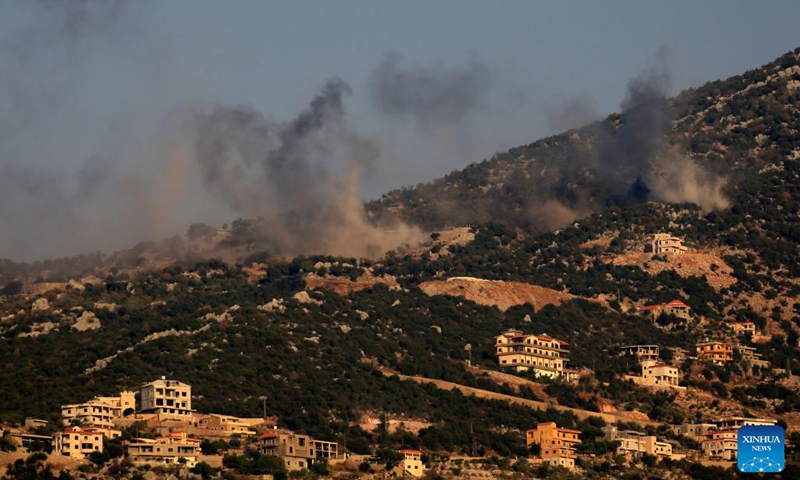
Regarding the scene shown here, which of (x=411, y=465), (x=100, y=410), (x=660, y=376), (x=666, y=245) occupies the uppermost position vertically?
(x=666, y=245)

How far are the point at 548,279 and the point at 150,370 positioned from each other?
163 feet

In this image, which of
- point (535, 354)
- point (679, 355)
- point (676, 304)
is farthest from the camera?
point (676, 304)

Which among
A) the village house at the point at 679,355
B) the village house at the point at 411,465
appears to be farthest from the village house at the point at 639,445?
the village house at the point at 679,355

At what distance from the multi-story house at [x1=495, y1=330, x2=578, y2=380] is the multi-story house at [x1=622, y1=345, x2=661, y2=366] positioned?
478cm

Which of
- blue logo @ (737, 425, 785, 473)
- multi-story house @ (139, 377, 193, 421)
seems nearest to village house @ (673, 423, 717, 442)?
multi-story house @ (139, 377, 193, 421)

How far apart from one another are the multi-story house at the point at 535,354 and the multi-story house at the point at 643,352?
4780mm

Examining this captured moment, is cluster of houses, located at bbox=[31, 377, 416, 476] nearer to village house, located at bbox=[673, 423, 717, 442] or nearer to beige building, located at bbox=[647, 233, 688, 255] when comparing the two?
village house, located at bbox=[673, 423, 717, 442]

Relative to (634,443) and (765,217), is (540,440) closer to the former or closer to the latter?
(634,443)

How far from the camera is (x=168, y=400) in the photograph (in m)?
131

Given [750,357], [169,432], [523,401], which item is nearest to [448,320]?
[523,401]

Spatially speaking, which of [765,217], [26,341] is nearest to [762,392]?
[765,217]

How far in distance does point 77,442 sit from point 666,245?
75.5m

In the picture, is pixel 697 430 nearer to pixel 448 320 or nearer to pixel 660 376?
pixel 660 376

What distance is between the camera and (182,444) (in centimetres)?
12100
